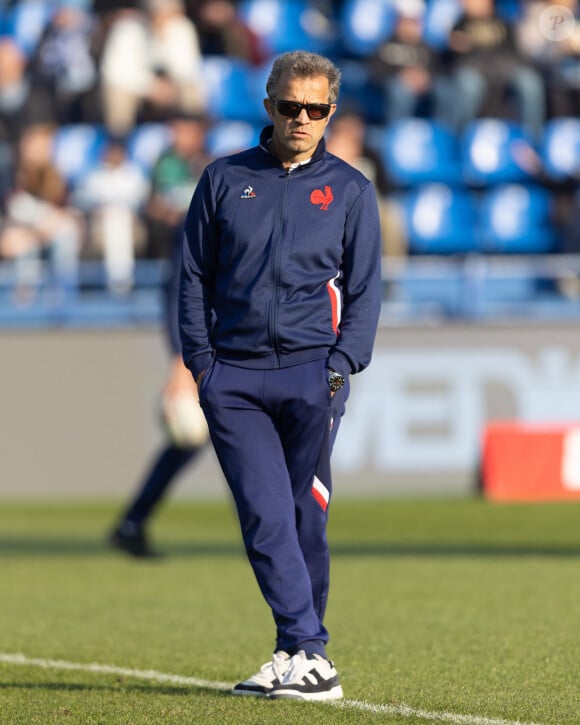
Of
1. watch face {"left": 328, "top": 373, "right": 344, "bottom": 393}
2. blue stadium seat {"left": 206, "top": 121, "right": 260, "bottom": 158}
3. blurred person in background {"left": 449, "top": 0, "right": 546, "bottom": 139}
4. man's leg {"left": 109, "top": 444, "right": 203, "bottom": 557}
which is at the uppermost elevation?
watch face {"left": 328, "top": 373, "right": 344, "bottom": 393}

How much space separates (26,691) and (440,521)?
840 cm

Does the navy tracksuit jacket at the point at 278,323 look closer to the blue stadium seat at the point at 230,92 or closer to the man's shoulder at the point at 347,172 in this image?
the man's shoulder at the point at 347,172

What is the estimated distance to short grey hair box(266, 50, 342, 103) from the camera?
5.86 meters

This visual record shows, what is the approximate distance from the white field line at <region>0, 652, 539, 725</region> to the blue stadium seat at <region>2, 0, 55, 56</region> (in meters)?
16.5

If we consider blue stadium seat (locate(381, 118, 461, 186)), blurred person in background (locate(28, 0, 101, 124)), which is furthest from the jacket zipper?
blurred person in background (locate(28, 0, 101, 124))

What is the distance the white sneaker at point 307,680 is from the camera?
5.91 m

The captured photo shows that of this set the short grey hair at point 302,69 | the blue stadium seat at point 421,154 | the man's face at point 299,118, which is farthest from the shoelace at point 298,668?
the blue stadium seat at point 421,154

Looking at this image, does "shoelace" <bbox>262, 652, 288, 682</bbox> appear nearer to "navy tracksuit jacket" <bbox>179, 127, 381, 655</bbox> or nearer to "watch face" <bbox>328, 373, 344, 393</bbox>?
"navy tracksuit jacket" <bbox>179, 127, 381, 655</bbox>

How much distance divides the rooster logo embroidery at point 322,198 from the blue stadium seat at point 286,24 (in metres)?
16.0

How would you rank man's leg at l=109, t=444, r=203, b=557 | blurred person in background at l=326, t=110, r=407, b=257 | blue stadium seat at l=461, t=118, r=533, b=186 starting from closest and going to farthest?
man's leg at l=109, t=444, r=203, b=557
blurred person in background at l=326, t=110, r=407, b=257
blue stadium seat at l=461, t=118, r=533, b=186

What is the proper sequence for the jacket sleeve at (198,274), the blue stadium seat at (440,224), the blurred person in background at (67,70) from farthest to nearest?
1. the blurred person in background at (67,70)
2. the blue stadium seat at (440,224)
3. the jacket sleeve at (198,274)

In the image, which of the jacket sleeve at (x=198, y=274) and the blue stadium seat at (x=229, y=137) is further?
the blue stadium seat at (x=229, y=137)

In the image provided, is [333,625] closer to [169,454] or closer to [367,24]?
[169,454]

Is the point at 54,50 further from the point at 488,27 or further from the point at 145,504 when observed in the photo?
the point at 145,504
